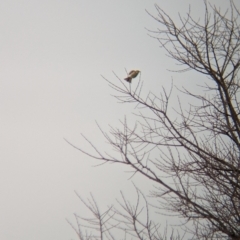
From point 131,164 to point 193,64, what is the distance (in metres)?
1.56

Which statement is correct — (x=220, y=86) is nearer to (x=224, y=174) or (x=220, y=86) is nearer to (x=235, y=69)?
(x=235, y=69)

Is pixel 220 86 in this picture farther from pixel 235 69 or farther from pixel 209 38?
pixel 209 38

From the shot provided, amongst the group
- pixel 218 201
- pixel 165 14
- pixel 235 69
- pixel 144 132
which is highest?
pixel 165 14

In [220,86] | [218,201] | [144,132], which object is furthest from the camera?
[218,201]

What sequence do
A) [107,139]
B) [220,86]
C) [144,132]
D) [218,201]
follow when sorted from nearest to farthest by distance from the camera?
[107,139] → [220,86] → [144,132] → [218,201]

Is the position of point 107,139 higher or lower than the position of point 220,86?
lower

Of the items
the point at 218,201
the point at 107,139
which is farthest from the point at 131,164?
the point at 218,201

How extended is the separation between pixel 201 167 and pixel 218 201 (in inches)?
37.7

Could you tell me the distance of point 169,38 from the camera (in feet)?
10.3

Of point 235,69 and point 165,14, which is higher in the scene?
point 165,14

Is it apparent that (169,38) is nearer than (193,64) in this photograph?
No

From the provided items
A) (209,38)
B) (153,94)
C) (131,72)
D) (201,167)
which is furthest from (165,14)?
(201,167)

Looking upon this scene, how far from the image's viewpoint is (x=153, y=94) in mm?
2834

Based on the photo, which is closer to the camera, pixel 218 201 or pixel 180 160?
pixel 180 160
